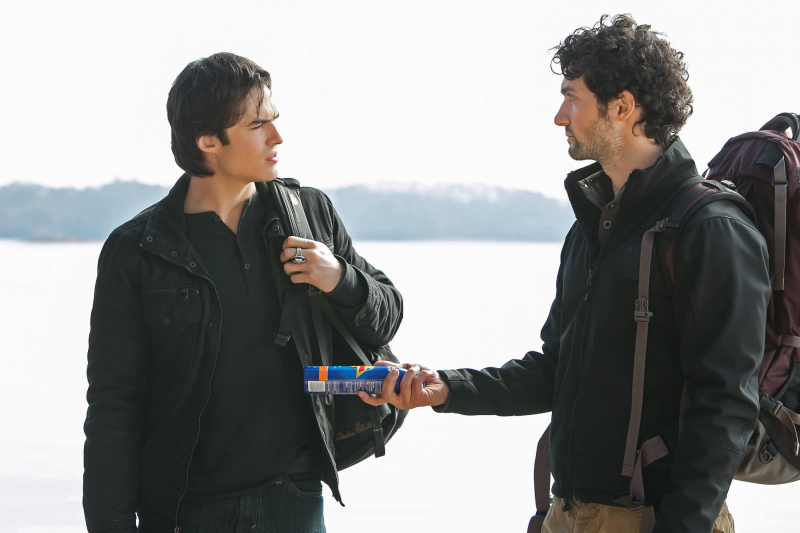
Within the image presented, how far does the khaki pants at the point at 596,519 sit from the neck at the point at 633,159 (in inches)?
29.4

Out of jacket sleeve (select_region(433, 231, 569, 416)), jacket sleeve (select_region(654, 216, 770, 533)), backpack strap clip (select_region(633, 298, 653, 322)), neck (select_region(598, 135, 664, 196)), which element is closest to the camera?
jacket sleeve (select_region(654, 216, 770, 533))

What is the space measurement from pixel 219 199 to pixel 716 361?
1288 millimetres

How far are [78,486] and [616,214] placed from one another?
4190 mm

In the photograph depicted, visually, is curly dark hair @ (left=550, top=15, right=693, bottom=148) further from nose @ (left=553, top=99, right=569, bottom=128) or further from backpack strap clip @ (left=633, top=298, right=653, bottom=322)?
backpack strap clip @ (left=633, top=298, right=653, bottom=322)

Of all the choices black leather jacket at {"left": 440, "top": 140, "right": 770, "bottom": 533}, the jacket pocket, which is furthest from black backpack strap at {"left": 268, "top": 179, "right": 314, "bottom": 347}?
black leather jacket at {"left": 440, "top": 140, "right": 770, "bottom": 533}

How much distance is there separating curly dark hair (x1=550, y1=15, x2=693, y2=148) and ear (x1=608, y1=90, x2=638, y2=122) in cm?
1

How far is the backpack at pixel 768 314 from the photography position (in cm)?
155

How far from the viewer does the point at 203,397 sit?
5.93 feet

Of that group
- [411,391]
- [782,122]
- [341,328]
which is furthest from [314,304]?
[782,122]

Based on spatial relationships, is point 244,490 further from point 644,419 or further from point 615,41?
point 615,41

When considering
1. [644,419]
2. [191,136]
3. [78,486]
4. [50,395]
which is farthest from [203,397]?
[50,395]

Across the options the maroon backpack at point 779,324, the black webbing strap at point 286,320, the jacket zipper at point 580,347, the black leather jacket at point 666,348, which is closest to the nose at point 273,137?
the black webbing strap at point 286,320

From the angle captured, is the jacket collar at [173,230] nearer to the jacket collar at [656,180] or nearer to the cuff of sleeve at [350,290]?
the cuff of sleeve at [350,290]

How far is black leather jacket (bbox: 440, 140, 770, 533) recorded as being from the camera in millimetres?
1449
